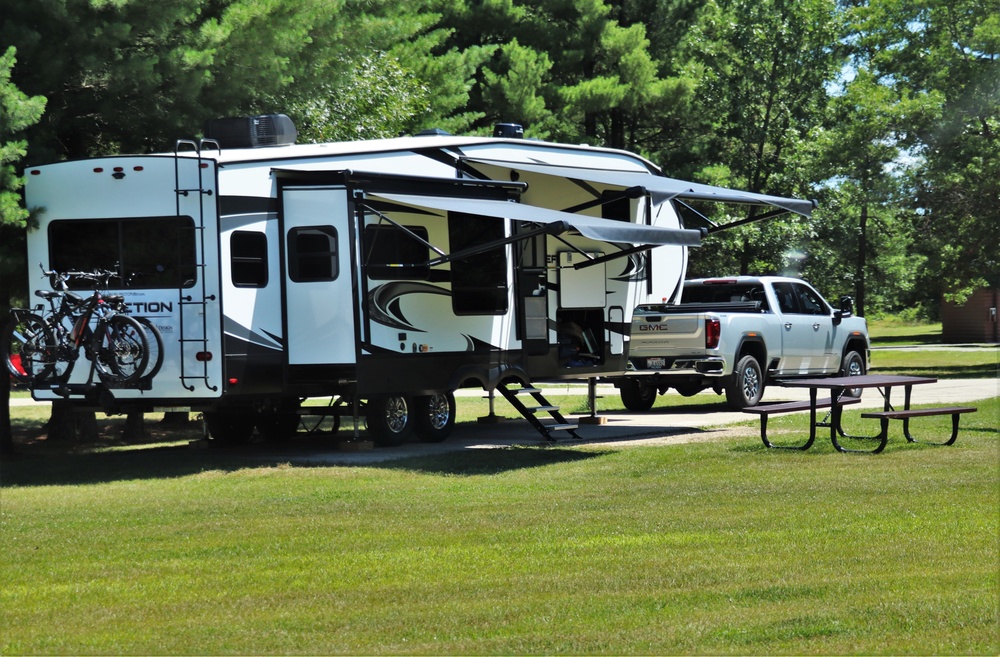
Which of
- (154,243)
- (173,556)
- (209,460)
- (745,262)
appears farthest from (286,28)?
(745,262)

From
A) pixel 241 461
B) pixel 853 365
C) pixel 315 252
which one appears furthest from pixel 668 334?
pixel 241 461

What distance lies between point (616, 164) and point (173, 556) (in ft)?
33.8

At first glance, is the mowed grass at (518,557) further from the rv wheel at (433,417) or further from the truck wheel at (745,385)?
the truck wheel at (745,385)

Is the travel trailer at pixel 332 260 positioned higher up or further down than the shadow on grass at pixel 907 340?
higher up

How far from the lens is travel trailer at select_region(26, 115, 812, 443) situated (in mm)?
13141

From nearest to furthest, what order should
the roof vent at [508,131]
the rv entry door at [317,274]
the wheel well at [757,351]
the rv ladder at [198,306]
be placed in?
the rv ladder at [198,306], the rv entry door at [317,274], the roof vent at [508,131], the wheel well at [757,351]

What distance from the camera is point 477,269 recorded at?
15336mm

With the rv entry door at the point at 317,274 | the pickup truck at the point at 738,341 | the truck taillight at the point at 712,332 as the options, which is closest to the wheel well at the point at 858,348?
the pickup truck at the point at 738,341

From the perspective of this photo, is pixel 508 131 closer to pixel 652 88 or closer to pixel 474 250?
pixel 474 250

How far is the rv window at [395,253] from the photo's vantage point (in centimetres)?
1416

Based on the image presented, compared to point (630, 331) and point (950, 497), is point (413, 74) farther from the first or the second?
point (950, 497)

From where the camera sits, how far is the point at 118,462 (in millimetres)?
14500

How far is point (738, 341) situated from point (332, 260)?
690 cm

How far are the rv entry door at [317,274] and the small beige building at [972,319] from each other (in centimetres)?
4248
